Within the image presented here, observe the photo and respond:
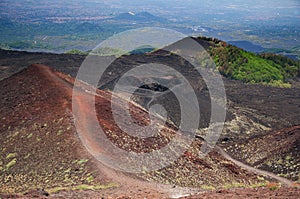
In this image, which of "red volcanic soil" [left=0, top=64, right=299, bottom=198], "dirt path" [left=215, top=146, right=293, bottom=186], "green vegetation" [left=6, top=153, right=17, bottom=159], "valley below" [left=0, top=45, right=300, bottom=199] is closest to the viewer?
"red volcanic soil" [left=0, top=64, right=299, bottom=198]

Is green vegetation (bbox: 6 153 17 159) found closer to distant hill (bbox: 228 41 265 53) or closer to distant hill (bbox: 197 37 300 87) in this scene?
distant hill (bbox: 197 37 300 87)

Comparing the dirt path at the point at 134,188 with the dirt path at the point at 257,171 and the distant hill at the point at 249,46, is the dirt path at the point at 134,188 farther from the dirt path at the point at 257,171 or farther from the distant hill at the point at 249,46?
the distant hill at the point at 249,46

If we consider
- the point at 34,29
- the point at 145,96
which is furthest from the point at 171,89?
the point at 34,29

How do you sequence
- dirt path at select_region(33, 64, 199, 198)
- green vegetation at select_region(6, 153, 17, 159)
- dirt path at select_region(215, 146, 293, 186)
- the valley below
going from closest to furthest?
dirt path at select_region(33, 64, 199, 198) → the valley below → green vegetation at select_region(6, 153, 17, 159) → dirt path at select_region(215, 146, 293, 186)

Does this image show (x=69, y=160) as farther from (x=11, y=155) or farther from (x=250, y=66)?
(x=250, y=66)

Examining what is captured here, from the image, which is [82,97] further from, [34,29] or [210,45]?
[34,29]

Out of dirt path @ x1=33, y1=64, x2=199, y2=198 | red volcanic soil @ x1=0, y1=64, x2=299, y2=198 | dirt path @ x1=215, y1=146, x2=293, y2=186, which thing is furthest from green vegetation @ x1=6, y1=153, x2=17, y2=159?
dirt path @ x1=215, y1=146, x2=293, y2=186
